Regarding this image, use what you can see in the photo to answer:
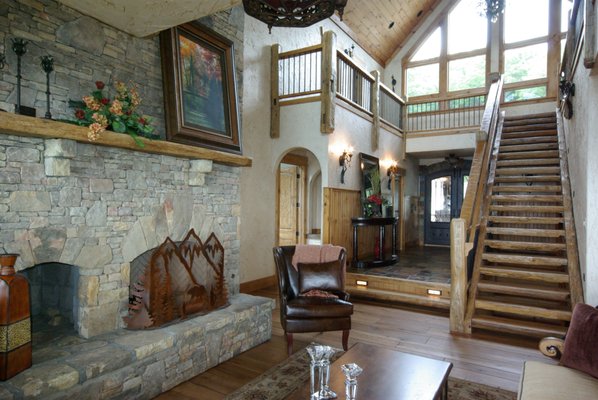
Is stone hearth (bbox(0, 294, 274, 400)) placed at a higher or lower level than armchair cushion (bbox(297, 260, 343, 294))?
lower

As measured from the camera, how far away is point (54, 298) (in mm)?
3270

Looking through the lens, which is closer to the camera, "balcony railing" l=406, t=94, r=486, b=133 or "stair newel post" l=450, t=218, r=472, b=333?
"stair newel post" l=450, t=218, r=472, b=333

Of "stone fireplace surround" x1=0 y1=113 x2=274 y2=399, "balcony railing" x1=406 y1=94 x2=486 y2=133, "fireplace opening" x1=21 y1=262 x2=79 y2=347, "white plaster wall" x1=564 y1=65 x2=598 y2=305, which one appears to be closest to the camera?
"stone fireplace surround" x1=0 y1=113 x2=274 y2=399

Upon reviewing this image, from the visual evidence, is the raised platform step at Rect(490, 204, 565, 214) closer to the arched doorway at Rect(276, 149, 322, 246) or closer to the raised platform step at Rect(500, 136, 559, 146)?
the raised platform step at Rect(500, 136, 559, 146)

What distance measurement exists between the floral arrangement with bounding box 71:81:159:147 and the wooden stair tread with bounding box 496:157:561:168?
5.81 metres

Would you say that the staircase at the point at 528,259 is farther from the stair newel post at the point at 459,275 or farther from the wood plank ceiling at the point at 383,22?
the wood plank ceiling at the point at 383,22

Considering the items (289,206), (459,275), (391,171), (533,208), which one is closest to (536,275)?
(459,275)

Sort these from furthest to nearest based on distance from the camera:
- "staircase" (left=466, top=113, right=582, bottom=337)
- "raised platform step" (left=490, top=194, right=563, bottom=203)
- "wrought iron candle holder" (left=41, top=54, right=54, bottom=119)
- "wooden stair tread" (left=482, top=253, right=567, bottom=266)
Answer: "raised platform step" (left=490, top=194, right=563, bottom=203) < "wooden stair tread" (left=482, top=253, right=567, bottom=266) < "staircase" (left=466, top=113, right=582, bottom=337) < "wrought iron candle holder" (left=41, top=54, right=54, bottom=119)

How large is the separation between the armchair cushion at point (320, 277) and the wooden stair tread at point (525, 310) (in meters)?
1.76

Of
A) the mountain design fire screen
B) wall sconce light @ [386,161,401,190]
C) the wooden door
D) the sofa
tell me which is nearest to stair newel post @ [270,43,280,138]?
the wooden door

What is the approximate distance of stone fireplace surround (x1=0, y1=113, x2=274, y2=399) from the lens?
2.48 m

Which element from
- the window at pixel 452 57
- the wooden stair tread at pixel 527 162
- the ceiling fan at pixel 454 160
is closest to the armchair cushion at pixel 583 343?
the wooden stair tread at pixel 527 162

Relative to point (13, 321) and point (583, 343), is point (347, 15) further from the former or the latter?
Answer: point (13, 321)

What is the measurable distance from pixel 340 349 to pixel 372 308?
161cm
